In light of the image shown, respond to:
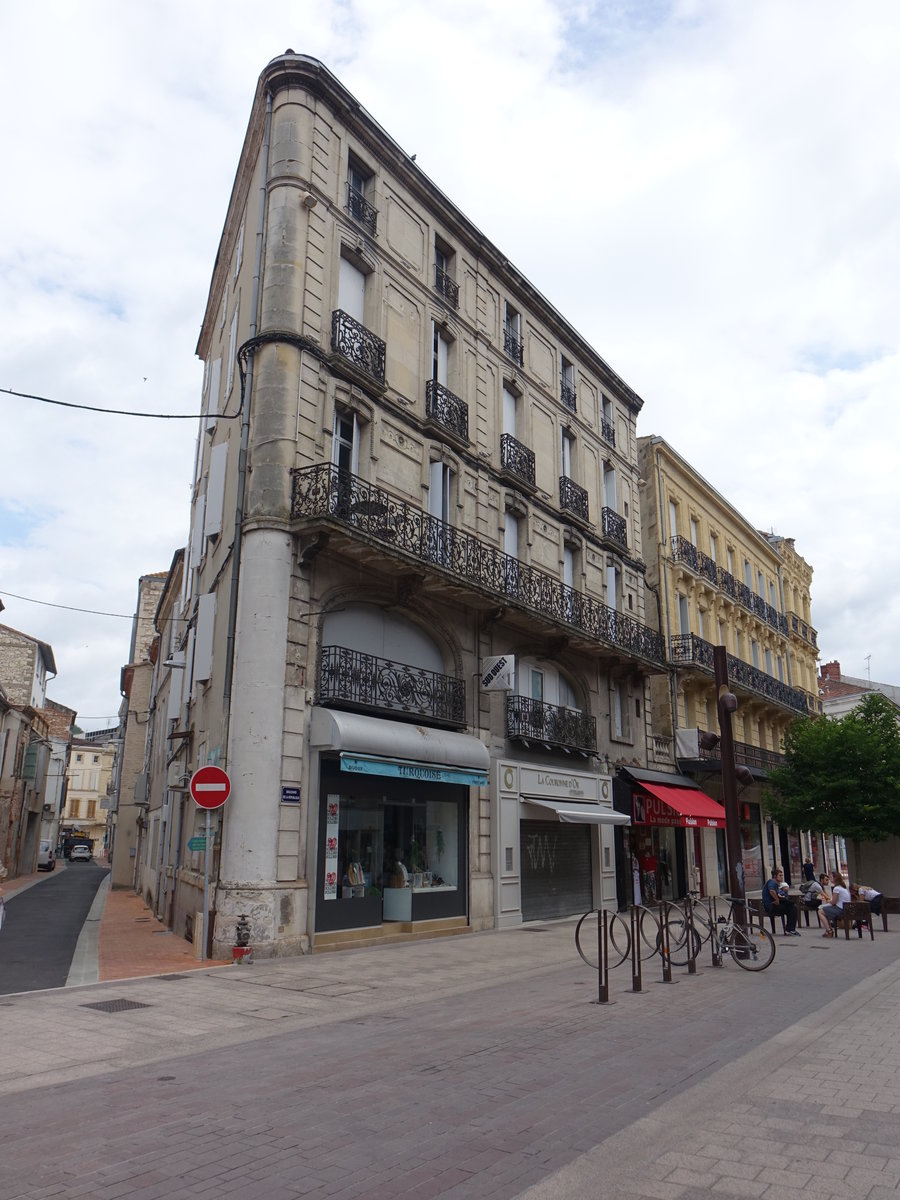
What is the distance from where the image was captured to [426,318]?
1933cm

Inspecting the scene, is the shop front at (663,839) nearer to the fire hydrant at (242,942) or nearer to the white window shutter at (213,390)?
the fire hydrant at (242,942)

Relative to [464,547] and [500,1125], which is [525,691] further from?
[500,1125]

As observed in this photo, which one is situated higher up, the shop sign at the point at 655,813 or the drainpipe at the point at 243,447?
the drainpipe at the point at 243,447

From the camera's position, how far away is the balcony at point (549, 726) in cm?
1944

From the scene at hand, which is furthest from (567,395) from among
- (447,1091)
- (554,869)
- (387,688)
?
(447,1091)

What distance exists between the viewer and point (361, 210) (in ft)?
59.1

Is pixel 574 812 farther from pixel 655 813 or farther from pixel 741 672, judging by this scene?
pixel 741 672

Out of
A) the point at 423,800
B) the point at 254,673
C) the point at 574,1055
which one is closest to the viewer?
the point at 574,1055

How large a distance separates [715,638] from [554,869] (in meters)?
14.6

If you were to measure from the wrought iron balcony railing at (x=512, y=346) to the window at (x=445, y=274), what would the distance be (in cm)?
209

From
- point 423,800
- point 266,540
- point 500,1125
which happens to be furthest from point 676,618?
point 500,1125

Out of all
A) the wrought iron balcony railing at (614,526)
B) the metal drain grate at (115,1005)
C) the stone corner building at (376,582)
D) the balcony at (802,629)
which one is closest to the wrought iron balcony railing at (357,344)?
the stone corner building at (376,582)

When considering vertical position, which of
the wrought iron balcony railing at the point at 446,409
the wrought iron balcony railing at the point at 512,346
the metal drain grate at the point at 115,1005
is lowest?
the metal drain grate at the point at 115,1005

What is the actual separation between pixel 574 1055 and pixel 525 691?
13.8m
